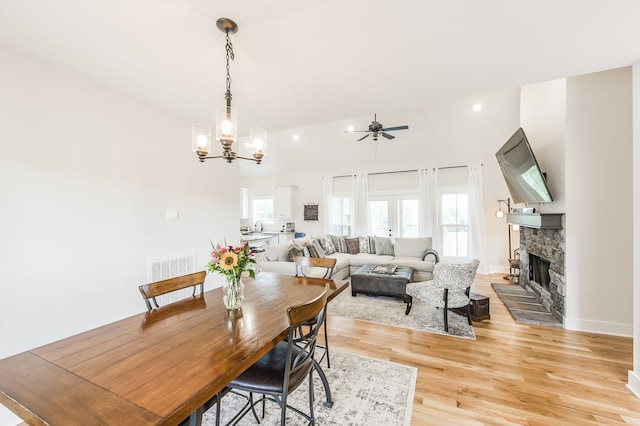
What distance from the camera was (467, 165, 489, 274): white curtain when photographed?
19.2 ft

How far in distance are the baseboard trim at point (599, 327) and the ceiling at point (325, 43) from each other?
274 cm

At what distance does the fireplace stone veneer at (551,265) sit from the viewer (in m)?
3.16

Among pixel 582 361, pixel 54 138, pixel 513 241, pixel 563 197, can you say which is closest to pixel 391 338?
pixel 582 361

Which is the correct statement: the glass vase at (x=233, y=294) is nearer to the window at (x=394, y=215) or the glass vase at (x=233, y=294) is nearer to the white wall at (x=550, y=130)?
the white wall at (x=550, y=130)

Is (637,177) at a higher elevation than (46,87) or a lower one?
lower

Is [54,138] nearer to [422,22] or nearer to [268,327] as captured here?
[268,327]

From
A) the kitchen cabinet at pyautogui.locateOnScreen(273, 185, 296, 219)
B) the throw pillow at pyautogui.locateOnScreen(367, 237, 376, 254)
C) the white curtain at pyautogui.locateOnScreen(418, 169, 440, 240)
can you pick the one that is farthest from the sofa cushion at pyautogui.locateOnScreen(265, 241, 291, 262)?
the white curtain at pyautogui.locateOnScreen(418, 169, 440, 240)

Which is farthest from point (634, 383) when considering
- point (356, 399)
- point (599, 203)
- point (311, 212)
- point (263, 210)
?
point (263, 210)

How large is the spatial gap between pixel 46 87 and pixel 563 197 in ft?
17.2

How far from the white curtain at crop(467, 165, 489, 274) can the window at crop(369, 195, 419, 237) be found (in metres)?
1.22

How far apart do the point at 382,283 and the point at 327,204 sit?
150 inches

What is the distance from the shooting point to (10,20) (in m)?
1.50

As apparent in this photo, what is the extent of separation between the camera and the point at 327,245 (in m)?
6.09

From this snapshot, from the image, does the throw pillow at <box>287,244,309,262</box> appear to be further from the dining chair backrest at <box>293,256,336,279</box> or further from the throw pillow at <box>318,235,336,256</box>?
the dining chair backrest at <box>293,256,336,279</box>
